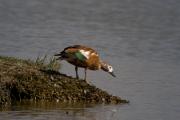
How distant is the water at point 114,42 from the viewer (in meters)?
16.9

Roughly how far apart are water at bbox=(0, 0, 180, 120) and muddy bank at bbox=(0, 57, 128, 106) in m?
0.38

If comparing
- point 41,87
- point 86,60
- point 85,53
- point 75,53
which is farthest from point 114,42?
point 41,87

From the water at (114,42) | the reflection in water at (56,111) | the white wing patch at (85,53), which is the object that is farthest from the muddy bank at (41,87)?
the white wing patch at (85,53)

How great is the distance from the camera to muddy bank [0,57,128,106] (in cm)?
1703

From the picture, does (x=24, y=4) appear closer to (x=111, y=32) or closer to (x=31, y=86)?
(x=111, y=32)

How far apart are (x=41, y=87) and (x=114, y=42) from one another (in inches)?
357

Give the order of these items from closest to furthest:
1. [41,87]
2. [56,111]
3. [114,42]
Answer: [56,111] → [41,87] → [114,42]

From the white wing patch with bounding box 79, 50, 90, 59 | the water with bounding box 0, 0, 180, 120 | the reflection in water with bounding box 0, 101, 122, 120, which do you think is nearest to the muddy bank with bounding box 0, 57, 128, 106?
the reflection in water with bounding box 0, 101, 122, 120

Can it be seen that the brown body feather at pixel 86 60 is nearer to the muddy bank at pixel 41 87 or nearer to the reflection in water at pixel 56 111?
the muddy bank at pixel 41 87

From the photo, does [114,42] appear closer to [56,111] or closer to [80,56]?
[80,56]

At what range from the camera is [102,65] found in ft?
62.0

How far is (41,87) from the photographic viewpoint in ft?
56.5

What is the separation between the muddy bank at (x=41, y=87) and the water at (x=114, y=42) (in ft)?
1.24

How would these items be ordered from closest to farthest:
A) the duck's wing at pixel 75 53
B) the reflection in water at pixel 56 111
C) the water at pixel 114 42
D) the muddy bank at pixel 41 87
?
the reflection in water at pixel 56 111 → the water at pixel 114 42 → the muddy bank at pixel 41 87 → the duck's wing at pixel 75 53
